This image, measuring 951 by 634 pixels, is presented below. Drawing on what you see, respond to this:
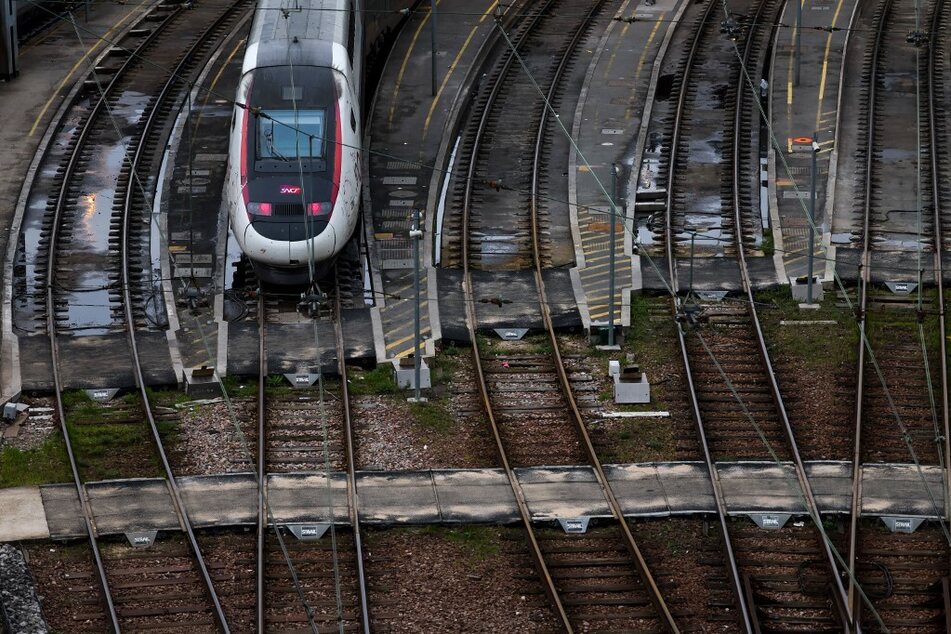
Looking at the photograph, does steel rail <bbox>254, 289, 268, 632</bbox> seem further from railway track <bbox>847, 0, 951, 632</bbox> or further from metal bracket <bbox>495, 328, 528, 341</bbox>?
railway track <bbox>847, 0, 951, 632</bbox>

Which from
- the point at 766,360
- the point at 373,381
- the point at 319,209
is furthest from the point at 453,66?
the point at 766,360

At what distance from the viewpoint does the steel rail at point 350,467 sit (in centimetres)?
2811

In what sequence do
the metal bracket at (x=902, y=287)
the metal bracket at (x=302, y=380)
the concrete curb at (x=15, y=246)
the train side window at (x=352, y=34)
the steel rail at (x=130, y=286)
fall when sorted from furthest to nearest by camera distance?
1. the train side window at (x=352, y=34)
2. the metal bracket at (x=902, y=287)
3. the concrete curb at (x=15, y=246)
4. the metal bracket at (x=302, y=380)
5. the steel rail at (x=130, y=286)

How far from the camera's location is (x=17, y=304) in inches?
1588

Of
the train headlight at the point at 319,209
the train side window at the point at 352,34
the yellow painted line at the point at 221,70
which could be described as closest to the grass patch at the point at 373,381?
the train headlight at the point at 319,209

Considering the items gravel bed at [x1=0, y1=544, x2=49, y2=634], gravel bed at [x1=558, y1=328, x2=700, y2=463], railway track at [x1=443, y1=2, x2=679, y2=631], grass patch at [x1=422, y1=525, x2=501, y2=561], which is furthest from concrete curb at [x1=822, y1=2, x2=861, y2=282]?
gravel bed at [x1=0, y1=544, x2=49, y2=634]

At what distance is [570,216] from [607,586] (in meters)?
17.3

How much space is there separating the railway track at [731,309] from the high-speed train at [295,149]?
7499 mm

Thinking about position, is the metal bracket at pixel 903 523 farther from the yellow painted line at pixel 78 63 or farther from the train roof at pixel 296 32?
the yellow painted line at pixel 78 63

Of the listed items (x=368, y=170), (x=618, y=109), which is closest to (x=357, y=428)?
(x=368, y=170)

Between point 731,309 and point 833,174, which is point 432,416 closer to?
point 731,309

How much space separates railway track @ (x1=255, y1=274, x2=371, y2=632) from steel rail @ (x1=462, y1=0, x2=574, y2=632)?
Result: 102 inches

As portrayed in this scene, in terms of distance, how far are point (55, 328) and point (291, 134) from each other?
6331mm

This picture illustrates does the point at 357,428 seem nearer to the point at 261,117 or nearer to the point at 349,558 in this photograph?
the point at 349,558
